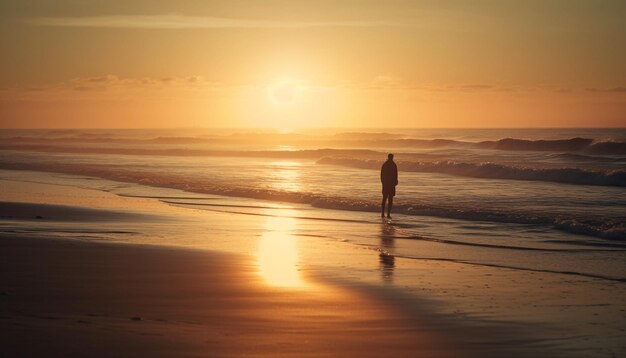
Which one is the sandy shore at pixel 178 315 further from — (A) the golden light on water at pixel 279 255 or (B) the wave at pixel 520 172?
(B) the wave at pixel 520 172

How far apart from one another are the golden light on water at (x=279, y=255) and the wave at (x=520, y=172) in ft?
66.8

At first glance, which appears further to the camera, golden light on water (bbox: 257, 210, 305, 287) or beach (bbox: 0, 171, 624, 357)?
golden light on water (bbox: 257, 210, 305, 287)

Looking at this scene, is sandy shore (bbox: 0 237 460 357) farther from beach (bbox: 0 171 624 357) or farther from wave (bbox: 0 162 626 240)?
wave (bbox: 0 162 626 240)

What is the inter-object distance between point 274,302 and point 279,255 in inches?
160

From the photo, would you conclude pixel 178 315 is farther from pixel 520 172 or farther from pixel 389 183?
pixel 520 172

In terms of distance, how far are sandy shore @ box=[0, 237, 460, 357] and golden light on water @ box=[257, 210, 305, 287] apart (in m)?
0.30

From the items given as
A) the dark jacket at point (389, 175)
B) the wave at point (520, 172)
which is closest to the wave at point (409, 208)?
the dark jacket at point (389, 175)

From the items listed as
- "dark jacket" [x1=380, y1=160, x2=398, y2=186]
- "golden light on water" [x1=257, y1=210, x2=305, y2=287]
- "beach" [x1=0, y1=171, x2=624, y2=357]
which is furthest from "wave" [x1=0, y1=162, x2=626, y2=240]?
"beach" [x1=0, y1=171, x2=624, y2=357]

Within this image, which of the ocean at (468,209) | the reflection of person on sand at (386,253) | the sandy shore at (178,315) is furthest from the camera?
the ocean at (468,209)

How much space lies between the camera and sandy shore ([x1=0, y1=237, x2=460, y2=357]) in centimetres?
673

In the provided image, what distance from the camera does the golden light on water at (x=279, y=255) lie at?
1040cm

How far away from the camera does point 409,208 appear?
2209cm

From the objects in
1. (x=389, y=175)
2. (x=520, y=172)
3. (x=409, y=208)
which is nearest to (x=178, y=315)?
(x=389, y=175)

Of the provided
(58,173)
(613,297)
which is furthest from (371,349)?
(58,173)
